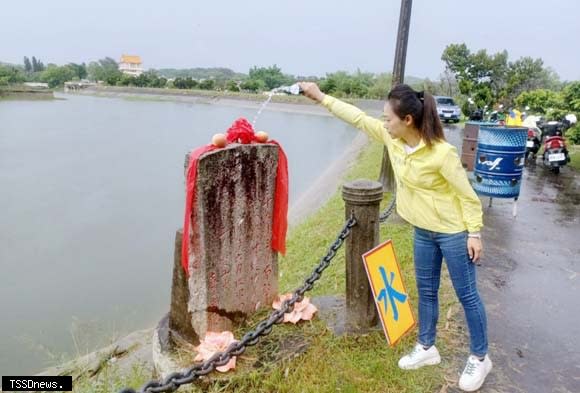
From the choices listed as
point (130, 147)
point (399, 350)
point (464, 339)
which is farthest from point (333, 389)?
point (130, 147)

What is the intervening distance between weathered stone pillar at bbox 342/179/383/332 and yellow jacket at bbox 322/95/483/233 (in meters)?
0.30

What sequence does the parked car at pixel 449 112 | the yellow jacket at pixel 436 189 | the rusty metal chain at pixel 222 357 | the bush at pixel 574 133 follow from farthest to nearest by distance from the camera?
1. the parked car at pixel 449 112
2. the bush at pixel 574 133
3. the yellow jacket at pixel 436 189
4. the rusty metal chain at pixel 222 357

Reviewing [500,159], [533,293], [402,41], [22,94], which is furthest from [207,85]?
[533,293]

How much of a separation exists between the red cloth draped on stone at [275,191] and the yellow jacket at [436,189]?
27.8 inches

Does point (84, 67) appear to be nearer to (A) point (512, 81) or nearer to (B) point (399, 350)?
(A) point (512, 81)

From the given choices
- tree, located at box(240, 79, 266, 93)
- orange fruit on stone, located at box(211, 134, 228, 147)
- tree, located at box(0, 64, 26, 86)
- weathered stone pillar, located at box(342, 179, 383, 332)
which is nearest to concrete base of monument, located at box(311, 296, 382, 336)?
weathered stone pillar, located at box(342, 179, 383, 332)

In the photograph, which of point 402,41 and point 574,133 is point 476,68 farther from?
point 402,41

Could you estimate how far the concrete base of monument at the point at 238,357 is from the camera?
2559mm

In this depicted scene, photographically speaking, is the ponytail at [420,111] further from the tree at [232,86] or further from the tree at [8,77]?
the tree at [8,77]

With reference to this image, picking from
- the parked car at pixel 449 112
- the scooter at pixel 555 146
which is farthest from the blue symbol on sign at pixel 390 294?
the parked car at pixel 449 112

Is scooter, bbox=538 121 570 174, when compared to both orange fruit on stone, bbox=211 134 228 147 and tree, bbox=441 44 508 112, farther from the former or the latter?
tree, bbox=441 44 508 112

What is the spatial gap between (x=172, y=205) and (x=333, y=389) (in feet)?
26.3

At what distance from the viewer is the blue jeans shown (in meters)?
2.44

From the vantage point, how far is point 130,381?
3.36 m
